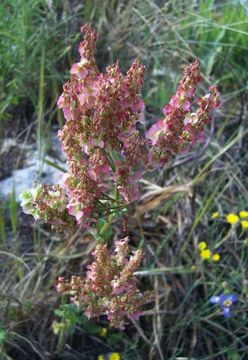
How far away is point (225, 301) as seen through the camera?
197 cm

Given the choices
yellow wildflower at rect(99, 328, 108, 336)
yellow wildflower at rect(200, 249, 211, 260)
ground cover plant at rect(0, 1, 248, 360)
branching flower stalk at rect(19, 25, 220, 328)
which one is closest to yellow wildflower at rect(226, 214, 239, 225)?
ground cover plant at rect(0, 1, 248, 360)

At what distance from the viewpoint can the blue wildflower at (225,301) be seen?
6.43 feet

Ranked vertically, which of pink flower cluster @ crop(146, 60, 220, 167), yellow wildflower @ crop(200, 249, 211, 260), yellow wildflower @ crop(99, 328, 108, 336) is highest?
pink flower cluster @ crop(146, 60, 220, 167)

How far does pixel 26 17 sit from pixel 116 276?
1.18m

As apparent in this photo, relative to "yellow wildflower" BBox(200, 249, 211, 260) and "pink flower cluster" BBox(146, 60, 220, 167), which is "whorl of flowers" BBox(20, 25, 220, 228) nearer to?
"pink flower cluster" BBox(146, 60, 220, 167)

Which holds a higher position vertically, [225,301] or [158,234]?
[158,234]

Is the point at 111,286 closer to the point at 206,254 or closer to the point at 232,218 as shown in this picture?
the point at 206,254

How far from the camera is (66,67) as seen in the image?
254cm

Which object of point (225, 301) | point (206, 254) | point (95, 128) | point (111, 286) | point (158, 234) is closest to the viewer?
point (95, 128)

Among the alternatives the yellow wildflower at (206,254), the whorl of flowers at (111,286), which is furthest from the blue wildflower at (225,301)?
the whorl of flowers at (111,286)

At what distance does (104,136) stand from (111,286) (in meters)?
0.42

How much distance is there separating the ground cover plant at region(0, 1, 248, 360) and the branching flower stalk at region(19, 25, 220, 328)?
17 mm

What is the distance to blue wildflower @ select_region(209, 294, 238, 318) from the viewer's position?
1.96 m

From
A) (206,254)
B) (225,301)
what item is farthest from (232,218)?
(225,301)
